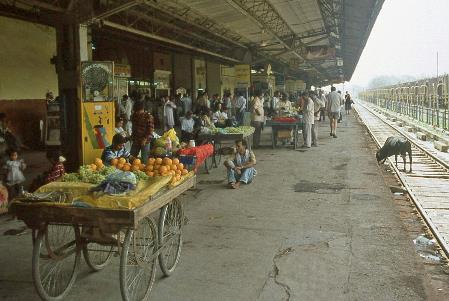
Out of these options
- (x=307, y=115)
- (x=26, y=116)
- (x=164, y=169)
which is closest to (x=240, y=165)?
(x=164, y=169)

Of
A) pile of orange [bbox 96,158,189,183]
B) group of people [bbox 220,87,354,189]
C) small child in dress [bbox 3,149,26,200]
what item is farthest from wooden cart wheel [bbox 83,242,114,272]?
group of people [bbox 220,87,354,189]

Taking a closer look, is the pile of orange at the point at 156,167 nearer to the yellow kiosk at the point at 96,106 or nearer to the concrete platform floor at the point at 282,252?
the concrete platform floor at the point at 282,252

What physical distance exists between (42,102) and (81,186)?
36.5 ft

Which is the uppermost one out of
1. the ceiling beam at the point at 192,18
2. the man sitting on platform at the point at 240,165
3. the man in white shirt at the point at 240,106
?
the ceiling beam at the point at 192,18

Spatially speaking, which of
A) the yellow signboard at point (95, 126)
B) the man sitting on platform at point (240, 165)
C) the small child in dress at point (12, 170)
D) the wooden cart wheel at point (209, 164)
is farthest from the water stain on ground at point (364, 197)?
the small child in dress at point (12, 170)

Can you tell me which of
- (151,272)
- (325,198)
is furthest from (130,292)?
(325,198)

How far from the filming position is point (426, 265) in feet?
18.4

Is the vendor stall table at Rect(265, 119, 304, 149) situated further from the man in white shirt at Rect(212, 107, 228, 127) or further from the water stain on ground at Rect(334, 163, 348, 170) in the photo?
the water stain on ground at Rect(334, 163, 348, 170)

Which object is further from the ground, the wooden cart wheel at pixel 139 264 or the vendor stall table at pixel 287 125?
the vendor stall table at pixel 287 125

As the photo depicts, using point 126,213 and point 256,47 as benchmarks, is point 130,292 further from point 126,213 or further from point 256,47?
point 256,47

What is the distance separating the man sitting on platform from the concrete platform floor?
1.02ft

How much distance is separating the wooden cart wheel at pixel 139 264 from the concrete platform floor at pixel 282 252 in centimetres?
16

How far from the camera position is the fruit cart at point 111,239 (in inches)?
152

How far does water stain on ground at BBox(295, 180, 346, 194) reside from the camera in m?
9.03
